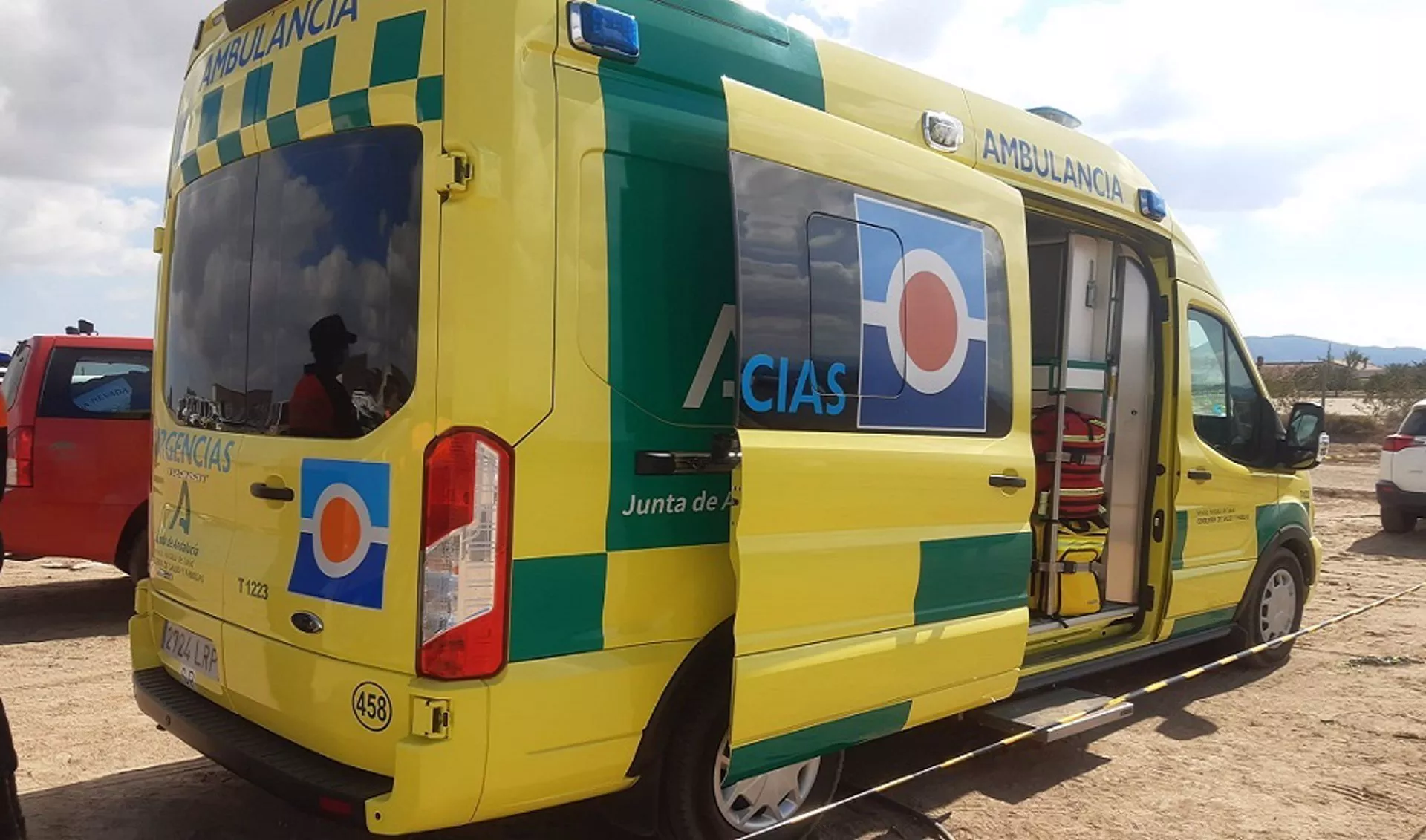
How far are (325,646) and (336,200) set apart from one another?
1163mm

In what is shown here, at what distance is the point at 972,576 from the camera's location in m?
3.52

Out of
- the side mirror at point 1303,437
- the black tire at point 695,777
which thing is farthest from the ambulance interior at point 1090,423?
the black tire at point 695,777

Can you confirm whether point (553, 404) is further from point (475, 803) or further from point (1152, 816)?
point (1152, 816)

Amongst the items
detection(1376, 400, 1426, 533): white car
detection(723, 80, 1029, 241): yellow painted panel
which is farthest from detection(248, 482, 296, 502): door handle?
detection(1376, 400, 1426, 533): white car

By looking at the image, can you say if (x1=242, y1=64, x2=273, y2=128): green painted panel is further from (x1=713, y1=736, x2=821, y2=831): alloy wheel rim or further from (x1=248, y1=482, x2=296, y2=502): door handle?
(x1=713, y1=736, x2=821, y2=831): alloy wheel rim

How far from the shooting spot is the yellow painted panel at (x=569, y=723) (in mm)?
2498

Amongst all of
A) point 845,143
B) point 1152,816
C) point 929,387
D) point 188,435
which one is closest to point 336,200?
point 188,435

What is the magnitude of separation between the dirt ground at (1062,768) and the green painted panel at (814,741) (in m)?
0.46

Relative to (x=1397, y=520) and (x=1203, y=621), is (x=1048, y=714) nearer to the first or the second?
(x=1203, y=621)

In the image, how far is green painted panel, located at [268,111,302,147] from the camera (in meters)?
2.84

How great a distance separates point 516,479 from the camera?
2.48m

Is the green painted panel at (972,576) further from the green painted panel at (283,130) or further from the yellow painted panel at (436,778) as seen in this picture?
the green painted panel at (283,130)

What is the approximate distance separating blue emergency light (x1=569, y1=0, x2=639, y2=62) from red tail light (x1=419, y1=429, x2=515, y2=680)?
3.37 ft

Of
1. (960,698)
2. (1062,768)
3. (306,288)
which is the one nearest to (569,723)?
(306,288)
